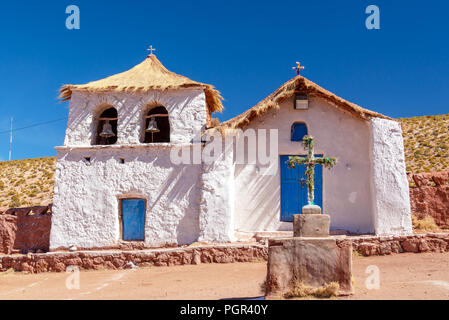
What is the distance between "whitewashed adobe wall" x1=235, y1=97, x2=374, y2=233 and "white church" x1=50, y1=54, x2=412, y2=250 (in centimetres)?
3

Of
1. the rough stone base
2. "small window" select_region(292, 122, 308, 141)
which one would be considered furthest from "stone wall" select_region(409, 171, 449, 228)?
the rough stone base

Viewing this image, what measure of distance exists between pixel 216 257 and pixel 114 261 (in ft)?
9.50

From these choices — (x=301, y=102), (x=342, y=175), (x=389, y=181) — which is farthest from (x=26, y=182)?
(x=389, y=181)

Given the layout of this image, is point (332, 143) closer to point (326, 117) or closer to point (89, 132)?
point (326, 117)

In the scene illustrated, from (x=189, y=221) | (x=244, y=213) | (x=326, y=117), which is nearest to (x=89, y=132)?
(x=189, y=221)

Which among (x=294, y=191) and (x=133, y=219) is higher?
(x=294, y=191)

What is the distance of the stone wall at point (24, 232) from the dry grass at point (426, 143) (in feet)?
63.0

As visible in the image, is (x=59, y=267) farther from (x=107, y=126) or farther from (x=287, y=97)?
(x=287, y=97)

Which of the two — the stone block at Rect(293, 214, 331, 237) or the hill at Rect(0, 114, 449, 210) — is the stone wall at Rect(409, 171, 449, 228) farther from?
the hill at Rect(0, 114, 449, 210)

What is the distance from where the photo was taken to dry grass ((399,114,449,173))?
77.1ft

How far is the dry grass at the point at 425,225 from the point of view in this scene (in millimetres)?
12758

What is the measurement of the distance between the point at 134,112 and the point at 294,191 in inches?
235

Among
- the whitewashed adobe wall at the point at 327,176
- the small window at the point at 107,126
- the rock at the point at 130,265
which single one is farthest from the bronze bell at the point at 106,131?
the rock at the point at 130,265

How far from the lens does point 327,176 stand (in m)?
12.7
